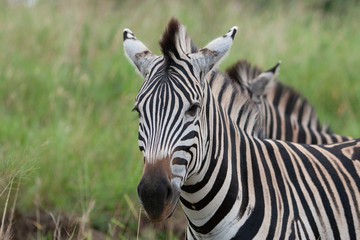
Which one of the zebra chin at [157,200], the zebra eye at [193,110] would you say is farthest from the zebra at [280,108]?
the zebra chin at [157,200]

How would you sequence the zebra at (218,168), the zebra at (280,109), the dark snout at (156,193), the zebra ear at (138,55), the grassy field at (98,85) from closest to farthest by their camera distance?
1. the dark snout at (156,193)
2. the zebra at (218,168)
3. the zebra ear at (138,55)
4. the grassy field at (98,85)
5. the zebra at (280,109)

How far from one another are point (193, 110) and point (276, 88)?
12.0 ft

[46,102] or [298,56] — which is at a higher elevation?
[298,56]

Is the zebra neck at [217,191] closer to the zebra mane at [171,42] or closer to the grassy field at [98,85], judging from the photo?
the zebra mane at [171,42]

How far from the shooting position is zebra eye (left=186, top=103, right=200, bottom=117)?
2.97 metres

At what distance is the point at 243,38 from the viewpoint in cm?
998

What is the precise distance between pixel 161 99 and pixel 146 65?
0.40 metres

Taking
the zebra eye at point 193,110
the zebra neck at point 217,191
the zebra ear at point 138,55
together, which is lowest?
the zebra neck at point 217,191

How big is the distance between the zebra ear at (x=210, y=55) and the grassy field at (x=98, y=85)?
4.45ft

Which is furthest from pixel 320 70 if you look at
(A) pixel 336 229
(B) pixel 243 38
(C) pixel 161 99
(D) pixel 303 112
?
(C) pixel 161 99

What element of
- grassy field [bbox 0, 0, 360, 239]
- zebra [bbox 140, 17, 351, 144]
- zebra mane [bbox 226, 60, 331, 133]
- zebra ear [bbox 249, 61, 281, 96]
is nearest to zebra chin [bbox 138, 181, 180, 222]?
grassy field [bbox 0, 0, 360, 239]

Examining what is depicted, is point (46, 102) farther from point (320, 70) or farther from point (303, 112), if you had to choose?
point (320, 70)

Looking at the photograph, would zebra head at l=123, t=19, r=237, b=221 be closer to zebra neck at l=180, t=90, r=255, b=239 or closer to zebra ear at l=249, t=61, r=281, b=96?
zebra neck at l=180, t=90, r=255, b=239

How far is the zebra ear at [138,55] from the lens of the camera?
10.8 feet
